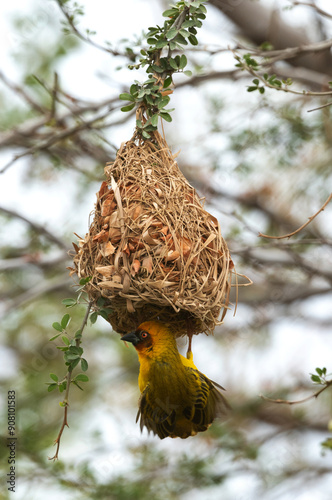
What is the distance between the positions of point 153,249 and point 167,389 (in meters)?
0.62

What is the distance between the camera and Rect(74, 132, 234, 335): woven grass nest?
6.75 feet

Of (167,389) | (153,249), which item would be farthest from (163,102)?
(167,389)

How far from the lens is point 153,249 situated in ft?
6.89

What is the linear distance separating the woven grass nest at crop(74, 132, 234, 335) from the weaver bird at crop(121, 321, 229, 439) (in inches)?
4.2

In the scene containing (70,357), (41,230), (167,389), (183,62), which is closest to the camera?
(70,357)

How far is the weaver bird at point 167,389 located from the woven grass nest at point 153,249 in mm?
107

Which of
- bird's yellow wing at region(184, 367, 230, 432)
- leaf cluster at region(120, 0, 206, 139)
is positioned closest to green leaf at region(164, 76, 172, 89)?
leaf cluster at region(120, 0, 206, 139)

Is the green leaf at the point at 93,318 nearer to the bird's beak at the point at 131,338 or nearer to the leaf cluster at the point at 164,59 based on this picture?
the bird's beak at the point at 131,338

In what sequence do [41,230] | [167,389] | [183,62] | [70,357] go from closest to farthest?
[70,357] → [183,62] → [167,389] → [41,230]

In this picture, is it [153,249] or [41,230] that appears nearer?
[153,249]

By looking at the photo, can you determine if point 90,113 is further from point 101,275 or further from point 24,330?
point 24,330

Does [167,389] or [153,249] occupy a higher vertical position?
[153,249]

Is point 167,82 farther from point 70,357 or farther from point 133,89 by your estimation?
point 70,357

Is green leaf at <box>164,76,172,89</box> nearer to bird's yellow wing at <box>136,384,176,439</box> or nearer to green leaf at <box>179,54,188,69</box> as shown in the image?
green leaf at <box>179,54,188,69</box>
